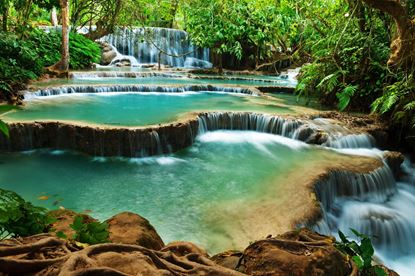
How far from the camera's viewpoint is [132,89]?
12.0m

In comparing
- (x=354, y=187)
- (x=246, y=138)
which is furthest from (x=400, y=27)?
(x=246, y=138)

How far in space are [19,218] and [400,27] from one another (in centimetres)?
532

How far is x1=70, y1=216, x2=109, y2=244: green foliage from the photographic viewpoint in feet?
7.39

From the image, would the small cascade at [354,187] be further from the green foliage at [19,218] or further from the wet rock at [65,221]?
the green foliage at [19,218]

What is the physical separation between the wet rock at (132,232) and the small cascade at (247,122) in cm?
528

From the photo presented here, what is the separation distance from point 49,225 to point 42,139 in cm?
476

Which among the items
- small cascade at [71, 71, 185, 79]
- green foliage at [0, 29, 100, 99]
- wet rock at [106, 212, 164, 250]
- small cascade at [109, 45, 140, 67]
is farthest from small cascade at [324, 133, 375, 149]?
small cascade at [109, 45, 140, 67]

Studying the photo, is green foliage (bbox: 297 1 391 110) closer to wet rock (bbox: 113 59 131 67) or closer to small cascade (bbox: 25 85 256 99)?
small cascade (bbox: 25 85 256 99)

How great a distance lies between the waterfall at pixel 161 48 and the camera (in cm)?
2182

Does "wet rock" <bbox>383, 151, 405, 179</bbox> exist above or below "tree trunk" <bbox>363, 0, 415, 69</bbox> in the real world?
Answer: below

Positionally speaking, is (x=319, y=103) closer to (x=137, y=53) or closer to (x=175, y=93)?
(x=175, y=93)

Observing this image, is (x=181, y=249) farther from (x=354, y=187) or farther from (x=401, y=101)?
(x=401, y=101)

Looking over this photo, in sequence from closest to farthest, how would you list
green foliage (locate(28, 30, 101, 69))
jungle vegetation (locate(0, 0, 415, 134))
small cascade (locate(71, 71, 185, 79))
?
1. jungle vegetation (locate(0, 0, 415, 134))
2. small cascade (locate(71, 71, 185, 79))
3. green foliage (locate(28, 30, 101, 69))

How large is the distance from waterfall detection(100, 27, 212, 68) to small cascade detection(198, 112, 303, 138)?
43.3 feet
